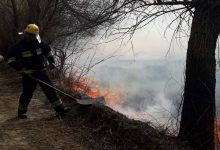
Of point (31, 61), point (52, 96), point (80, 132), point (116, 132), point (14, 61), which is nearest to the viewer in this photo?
point (116, 132)

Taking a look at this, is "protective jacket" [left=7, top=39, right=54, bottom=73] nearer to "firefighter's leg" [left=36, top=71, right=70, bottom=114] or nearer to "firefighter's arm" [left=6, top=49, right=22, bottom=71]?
"firefighter's arm" [left=6, top=49, right=22, bottom=71]

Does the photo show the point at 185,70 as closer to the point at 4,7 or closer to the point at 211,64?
the point at 211,64

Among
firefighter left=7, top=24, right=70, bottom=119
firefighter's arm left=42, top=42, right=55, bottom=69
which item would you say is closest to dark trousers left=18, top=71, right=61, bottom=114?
firefighter left=7, top=24, right=70, bottom=119

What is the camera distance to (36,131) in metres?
7.89

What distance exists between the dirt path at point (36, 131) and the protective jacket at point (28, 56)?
100 centimetres

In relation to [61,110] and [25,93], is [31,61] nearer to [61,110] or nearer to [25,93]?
[25,93]

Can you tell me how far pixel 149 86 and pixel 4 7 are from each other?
68771 mm

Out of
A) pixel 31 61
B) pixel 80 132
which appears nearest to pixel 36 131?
pixel 80 132

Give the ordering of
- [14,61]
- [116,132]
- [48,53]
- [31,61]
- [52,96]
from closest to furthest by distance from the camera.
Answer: [116,132] → [14,61] → [31,61] → [48,53] → [52,96]

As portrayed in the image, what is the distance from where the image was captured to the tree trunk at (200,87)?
26.9 feet

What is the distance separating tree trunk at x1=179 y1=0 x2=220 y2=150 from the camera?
8.19 metres

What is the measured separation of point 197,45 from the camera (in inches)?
324

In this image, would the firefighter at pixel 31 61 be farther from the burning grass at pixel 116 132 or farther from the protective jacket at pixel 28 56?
the burning grass at pixel 116 132

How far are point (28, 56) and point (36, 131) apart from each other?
1442 millimetres
